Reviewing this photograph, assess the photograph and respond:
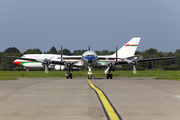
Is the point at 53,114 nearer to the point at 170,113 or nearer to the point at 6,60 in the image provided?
the point at 170,113

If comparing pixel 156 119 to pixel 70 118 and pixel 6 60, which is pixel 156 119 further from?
pixel 6 60

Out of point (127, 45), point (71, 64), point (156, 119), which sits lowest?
point (156, 119)

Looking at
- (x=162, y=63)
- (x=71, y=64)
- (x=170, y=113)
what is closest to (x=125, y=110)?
(x=170, y=113)

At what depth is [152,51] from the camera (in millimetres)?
182875

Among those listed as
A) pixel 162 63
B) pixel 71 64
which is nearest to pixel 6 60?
pixel 162 63

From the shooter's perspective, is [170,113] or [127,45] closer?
[170,113]

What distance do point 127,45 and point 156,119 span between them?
51.4 metres

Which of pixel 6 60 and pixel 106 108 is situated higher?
pixel 6 60

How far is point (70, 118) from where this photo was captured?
25.8ft

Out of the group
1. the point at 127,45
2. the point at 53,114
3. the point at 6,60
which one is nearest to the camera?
the point at 53,114

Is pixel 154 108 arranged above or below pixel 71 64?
below

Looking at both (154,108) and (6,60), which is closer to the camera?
(154,108)

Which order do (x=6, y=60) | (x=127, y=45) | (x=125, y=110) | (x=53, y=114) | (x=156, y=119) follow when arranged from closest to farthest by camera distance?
1. (x=156, y=119)
2. (x=53, y=114)
3. (x=125, y=110)
4. (x=127, y=45)
5. (x=6, y=60)

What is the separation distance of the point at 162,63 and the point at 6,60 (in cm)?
8696
